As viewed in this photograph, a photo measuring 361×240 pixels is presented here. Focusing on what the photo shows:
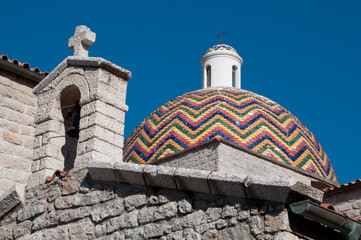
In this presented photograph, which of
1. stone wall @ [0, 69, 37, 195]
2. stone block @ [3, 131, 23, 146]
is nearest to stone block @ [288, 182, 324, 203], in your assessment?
stone wall @ [0, 69, 37, 195]

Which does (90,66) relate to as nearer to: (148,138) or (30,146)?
(30,146)

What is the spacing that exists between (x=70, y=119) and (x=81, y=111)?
1.80 ft

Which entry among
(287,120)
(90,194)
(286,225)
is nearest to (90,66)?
(90,194)

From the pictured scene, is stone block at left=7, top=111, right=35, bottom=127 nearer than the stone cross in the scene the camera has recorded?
No

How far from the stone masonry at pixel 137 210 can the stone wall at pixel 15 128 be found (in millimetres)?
1796

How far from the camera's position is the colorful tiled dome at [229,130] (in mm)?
14109

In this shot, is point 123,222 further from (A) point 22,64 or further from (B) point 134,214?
(A) point 22,64

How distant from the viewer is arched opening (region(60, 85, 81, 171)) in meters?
7.17

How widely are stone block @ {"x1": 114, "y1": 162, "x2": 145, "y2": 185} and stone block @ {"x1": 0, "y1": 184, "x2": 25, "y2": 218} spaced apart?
4.34 feet

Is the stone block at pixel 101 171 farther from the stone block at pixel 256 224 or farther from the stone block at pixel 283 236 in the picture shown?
the stone block at pixel 283 236

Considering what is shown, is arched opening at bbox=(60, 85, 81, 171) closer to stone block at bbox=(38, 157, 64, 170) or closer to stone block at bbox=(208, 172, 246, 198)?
stone block at bbox=(38, 157, 64, 170)

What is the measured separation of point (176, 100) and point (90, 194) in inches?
385

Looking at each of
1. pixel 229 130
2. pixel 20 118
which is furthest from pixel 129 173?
pixel 229 130

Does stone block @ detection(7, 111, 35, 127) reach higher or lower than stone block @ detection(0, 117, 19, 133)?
higher
